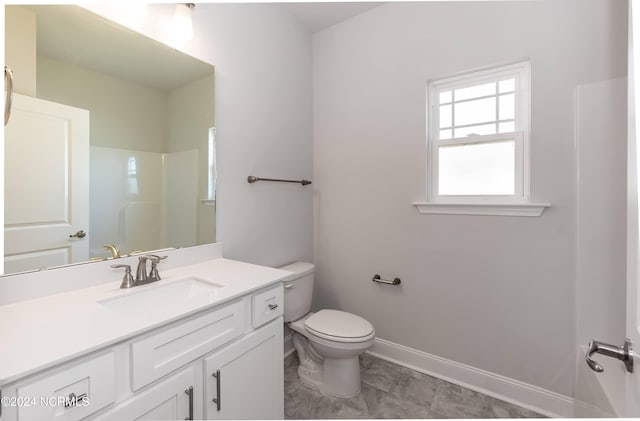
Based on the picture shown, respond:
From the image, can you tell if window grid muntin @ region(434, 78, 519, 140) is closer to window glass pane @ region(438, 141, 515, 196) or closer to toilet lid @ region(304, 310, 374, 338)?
window glass pane @ region(438, 141, 515, 196)

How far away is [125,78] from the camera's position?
1.21 metres

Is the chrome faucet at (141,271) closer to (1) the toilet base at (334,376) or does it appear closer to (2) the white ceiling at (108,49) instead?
(2) the white ceiling at (108,49)

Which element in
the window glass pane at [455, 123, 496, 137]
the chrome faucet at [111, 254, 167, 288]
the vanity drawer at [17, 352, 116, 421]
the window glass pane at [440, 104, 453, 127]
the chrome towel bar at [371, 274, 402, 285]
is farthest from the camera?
the chrome towel bar at [371, 274, 402, 285]

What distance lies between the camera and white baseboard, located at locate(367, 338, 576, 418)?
147 centimetres

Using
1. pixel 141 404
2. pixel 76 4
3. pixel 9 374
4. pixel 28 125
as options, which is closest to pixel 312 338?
pixel 141 404

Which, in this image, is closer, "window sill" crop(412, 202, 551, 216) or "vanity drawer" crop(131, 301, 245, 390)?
"vanity drawer" crop(131, 301, 245, 390)

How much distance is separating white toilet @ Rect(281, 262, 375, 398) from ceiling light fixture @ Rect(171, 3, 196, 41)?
144cm

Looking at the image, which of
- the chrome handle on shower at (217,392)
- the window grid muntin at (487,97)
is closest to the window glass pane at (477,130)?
the window grid muntin at (487,97)

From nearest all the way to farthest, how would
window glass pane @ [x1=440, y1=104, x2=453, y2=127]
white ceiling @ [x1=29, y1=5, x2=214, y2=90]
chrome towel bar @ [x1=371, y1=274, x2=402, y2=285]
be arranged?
white ceiling @ [x1=29, y1=5, x2=214, y2=90], window glass pane @ [x1=440, y1=104, x2=453, y2=127], chrome towel bar @ [x1=371, y1=274, x2=402, y2=285]

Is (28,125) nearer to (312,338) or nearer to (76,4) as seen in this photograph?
(76,4)

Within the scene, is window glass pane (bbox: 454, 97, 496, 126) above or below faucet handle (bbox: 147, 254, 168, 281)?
above

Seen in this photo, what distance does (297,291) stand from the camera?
1.82 metres

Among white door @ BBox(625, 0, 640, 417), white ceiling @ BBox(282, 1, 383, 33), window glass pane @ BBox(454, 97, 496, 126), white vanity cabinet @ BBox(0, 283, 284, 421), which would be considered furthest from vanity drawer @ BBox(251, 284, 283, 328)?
white ceiling @ BBox(282, 1, 383, 33)

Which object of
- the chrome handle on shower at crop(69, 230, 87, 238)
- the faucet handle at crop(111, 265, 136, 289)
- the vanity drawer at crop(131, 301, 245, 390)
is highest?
the chrome handle on shower at crop(69, 230, 87, 238)
